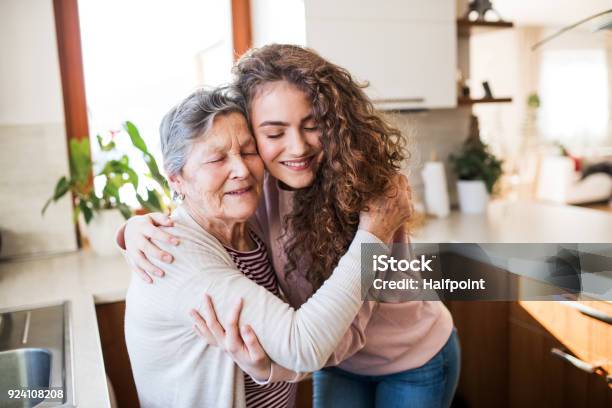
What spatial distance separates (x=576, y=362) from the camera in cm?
137

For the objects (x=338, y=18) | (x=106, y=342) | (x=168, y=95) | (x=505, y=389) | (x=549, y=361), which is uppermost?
(x=338, y=18)

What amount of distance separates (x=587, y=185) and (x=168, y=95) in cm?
566

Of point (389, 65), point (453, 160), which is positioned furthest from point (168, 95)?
point (453, 160)

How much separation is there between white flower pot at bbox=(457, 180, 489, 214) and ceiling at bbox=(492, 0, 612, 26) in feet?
13.4

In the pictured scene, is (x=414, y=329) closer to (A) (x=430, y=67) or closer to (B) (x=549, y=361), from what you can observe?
(B) (x=549, y=361)

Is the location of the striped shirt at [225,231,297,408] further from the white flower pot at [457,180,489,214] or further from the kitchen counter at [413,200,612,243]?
the white flower pot at [457,180,489,214]

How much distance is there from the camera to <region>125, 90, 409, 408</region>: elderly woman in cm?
78

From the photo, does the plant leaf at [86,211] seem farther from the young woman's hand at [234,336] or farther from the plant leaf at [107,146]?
the young woman's hand at [234,336]

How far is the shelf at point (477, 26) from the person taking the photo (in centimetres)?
210

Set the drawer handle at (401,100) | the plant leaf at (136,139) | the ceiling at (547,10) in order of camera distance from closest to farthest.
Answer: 1. the plant leaf at (136,139)
2. the drawer handle at (401,100)
3. the ceiling at (547,10)

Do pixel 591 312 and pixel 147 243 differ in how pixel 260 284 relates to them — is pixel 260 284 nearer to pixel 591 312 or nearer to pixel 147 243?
pixel 147 243

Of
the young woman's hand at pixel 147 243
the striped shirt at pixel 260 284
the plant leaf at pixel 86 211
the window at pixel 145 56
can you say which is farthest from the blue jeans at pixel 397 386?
the window at pixel 145 56

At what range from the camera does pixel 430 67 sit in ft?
6.56

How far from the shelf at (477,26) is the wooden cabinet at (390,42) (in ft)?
0.40
